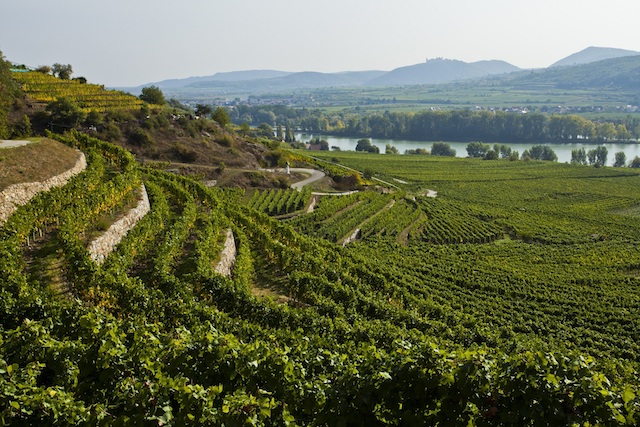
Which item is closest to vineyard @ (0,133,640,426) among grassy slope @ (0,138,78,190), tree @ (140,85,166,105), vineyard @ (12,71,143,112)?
grassy slope @ (0,138,78,190)

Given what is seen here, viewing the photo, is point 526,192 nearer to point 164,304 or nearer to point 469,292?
point 469,292

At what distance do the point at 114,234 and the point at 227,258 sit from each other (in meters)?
6.43

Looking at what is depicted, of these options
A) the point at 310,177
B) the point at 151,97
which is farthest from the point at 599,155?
the point at 151,97

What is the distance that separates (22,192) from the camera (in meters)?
24.6

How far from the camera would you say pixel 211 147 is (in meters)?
72.5

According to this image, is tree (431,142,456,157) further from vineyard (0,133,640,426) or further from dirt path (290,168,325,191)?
vineyard (0,133,640,426)

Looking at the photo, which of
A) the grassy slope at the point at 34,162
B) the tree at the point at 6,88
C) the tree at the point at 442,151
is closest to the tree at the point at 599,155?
the tree at the point at 442,151

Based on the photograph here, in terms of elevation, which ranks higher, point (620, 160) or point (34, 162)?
point (34, 162)

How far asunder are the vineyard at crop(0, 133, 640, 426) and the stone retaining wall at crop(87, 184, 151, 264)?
0.62 m

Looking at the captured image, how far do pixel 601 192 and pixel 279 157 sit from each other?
65.2m

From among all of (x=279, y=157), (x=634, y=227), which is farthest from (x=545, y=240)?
(x=279, y=157)

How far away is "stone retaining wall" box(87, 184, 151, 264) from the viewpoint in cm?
2264

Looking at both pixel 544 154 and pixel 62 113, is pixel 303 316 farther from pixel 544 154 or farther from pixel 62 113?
pixel 544 154

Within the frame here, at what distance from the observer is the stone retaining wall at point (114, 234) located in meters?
22.6
